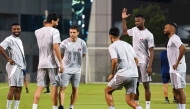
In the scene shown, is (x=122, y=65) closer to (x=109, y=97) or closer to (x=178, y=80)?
(x=109, y=97)

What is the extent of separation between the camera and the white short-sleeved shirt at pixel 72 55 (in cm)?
1603

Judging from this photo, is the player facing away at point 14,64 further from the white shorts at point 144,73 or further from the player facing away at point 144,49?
the white shorts at point 144,73

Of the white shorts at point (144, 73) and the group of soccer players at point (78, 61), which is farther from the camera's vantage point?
the white shorts at point (144, 73)

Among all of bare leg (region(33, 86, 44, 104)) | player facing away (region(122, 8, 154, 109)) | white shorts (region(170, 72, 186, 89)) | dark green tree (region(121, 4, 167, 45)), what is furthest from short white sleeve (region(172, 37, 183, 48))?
dark green tree (region(121, 4, 167, 45))

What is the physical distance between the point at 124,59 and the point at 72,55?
2639 millimetres

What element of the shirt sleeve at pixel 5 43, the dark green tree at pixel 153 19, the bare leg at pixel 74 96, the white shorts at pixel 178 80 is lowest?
the bare leg at pixel 74 96

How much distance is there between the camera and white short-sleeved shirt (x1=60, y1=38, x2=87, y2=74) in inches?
631

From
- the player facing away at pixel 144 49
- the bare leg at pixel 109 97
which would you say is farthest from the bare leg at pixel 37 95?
the player facing away at pixel 144 49

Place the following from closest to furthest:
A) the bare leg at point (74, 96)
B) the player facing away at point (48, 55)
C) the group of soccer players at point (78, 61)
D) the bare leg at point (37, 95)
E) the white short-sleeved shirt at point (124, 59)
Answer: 1. the white short-sleeved shirt at point (124, 59)
2. the group of soccer players at point (78, 61)
3. the player facing away at point (48, 55)
4. the bare leg at point (37, 95)
5. the bare leg at point (74, 96)

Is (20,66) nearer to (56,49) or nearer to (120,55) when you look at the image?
(56,49)

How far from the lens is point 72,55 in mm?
16047

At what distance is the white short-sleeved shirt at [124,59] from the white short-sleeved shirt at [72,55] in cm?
246

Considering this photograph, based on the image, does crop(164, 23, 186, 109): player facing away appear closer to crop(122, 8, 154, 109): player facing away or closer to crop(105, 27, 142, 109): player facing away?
crop(122, 8, 154, 109): player facing away

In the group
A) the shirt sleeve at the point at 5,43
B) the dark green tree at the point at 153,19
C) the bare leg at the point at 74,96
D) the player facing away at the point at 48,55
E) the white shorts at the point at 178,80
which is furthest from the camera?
the dark green tree at the point at 153,19
